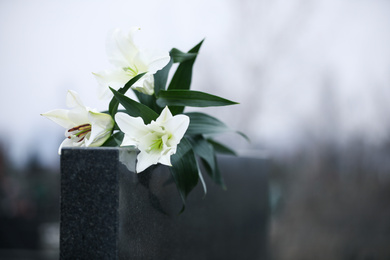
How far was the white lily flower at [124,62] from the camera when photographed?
90 cm

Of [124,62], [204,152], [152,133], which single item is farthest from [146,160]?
[204,152]

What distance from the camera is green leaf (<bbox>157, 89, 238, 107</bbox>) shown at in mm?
952

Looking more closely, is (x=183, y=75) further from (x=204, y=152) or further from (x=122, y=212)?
(x=122, y=212)

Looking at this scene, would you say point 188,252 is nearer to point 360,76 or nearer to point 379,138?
point 379,138

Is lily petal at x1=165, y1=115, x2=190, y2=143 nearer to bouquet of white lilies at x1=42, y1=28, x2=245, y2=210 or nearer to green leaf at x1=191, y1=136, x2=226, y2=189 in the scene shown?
bouquet of white lilies at x1=42, y1=28, x2=245, y2=210

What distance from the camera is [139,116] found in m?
0.89

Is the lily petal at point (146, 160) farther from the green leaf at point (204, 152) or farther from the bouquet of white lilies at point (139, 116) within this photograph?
the green leaf at point (204, 152)

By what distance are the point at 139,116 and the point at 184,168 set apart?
0.58 ft

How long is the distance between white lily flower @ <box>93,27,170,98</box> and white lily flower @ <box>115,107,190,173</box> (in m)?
0.13

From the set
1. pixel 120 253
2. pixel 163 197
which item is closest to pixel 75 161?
pixel 120 253

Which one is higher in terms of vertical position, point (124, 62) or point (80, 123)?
point (124, 62)

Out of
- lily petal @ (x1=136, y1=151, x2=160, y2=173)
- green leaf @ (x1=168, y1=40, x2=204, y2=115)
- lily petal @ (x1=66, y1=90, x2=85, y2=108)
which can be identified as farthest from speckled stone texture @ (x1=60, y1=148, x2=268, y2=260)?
green leaf @ (x1=168, y1=40, x2=204, y2=115)

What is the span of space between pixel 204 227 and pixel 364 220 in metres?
3.19

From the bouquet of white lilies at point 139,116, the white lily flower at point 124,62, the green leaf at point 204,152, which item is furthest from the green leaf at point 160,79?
the green leaf at point 204,152
